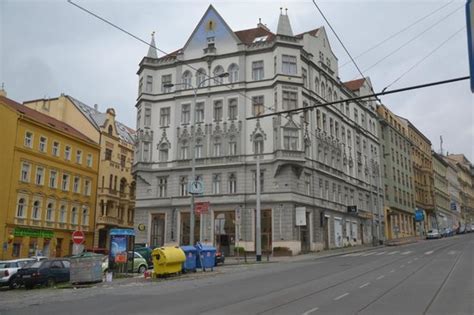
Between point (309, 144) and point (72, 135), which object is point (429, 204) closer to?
point (309, 144)

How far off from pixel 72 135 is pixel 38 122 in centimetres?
564

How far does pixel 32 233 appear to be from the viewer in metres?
47.1

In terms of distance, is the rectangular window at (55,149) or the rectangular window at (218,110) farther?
the rectangular window at (55,149)

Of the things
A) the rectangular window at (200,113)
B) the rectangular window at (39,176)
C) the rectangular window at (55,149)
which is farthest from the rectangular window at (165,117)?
the rectangular window at (39,176)

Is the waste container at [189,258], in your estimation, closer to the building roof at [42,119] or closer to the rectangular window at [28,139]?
the rectangular window at [28,139]

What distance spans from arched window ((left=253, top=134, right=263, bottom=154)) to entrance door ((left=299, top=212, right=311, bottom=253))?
752cm

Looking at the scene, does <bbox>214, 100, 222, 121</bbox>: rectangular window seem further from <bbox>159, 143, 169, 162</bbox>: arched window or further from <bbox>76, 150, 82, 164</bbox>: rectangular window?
<bbox>76, 150, 82, 164</bbox>: rectangular window

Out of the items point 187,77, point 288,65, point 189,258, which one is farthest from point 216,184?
point 189,258

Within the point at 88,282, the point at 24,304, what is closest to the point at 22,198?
the point at 88,282

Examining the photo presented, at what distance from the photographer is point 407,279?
19047 millimetres

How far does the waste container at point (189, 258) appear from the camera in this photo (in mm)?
25500

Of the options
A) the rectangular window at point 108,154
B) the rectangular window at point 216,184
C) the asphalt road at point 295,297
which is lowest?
the asphalt road at point 295,297

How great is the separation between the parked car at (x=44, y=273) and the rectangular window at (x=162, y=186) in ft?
77.9

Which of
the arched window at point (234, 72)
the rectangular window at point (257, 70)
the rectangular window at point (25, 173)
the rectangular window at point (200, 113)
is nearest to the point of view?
the rectangular window at point (25, 173)
